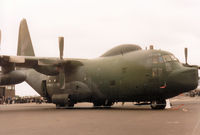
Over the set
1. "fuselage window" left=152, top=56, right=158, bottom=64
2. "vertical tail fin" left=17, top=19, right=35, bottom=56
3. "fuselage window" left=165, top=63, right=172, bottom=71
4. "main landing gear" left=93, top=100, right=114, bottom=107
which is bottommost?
"main landing gear" left=93, top=100, right=114, bottom=107

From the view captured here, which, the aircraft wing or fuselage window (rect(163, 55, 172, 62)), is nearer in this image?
fuselage window (rect(163, 55, 172, 62))

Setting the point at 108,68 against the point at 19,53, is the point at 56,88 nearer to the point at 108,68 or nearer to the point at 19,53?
the point at 108,68

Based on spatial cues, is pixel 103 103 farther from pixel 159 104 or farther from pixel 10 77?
pixel 10 77

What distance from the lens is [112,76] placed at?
21469 millimetres

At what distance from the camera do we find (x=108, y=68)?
21.9 m

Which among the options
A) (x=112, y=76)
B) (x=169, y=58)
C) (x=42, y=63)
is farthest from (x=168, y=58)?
(x=42, y=63)

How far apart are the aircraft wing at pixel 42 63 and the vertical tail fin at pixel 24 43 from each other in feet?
26.8

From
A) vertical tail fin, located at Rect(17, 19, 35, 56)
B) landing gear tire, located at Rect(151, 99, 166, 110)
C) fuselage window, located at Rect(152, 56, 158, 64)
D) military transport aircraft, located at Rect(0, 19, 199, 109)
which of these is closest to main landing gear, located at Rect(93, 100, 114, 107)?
military transport aircraft, located at Rect(0, 19, 199, 109)

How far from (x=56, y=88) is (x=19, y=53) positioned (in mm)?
9885

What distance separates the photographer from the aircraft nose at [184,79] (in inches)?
730

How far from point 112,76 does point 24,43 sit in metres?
15.0

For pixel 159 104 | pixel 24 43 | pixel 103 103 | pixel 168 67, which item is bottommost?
pixel 103 103

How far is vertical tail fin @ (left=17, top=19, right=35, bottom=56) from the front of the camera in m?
31.9

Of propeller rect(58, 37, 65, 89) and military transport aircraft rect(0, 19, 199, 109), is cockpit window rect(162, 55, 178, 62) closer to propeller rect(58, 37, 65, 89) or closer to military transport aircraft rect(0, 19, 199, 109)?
military transport aircraft rect(0, 19, 199, 109)
